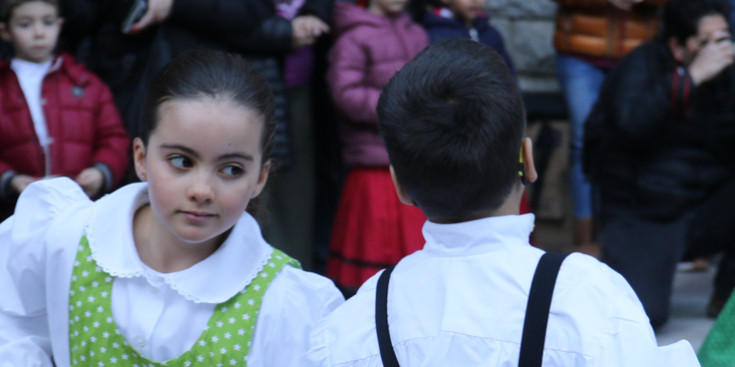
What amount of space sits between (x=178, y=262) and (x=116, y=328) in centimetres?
17

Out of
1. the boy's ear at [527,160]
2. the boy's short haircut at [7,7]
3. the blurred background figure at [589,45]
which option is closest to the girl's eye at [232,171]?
the boy's ear at [527,160]

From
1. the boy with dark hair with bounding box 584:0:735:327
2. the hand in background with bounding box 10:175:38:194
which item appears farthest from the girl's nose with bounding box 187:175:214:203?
the boy with dark hair with bounding box 584:0:735:327

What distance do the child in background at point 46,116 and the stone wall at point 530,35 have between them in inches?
100

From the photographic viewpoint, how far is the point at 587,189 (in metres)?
4.89

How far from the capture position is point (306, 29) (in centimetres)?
406

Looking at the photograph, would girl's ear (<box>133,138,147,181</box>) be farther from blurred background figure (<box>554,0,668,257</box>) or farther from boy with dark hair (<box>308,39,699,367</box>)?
blurred background figure (<box>554,0,668,257</box>)

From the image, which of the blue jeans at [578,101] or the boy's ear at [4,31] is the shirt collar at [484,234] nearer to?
the boy's ear at [4,31]

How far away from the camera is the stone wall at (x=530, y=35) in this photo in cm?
555

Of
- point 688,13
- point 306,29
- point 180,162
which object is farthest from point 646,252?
point 180,162

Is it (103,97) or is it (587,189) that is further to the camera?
(587,189)

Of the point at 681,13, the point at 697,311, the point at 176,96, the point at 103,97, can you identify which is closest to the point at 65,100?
the point at 103,97

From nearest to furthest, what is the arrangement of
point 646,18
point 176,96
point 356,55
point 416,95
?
point 416,95 → point 176,96 → point 356,55 → point 646,18

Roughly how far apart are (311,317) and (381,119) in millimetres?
467

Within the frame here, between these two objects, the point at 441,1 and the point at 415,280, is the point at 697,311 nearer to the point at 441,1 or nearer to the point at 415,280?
the point at 441,1
